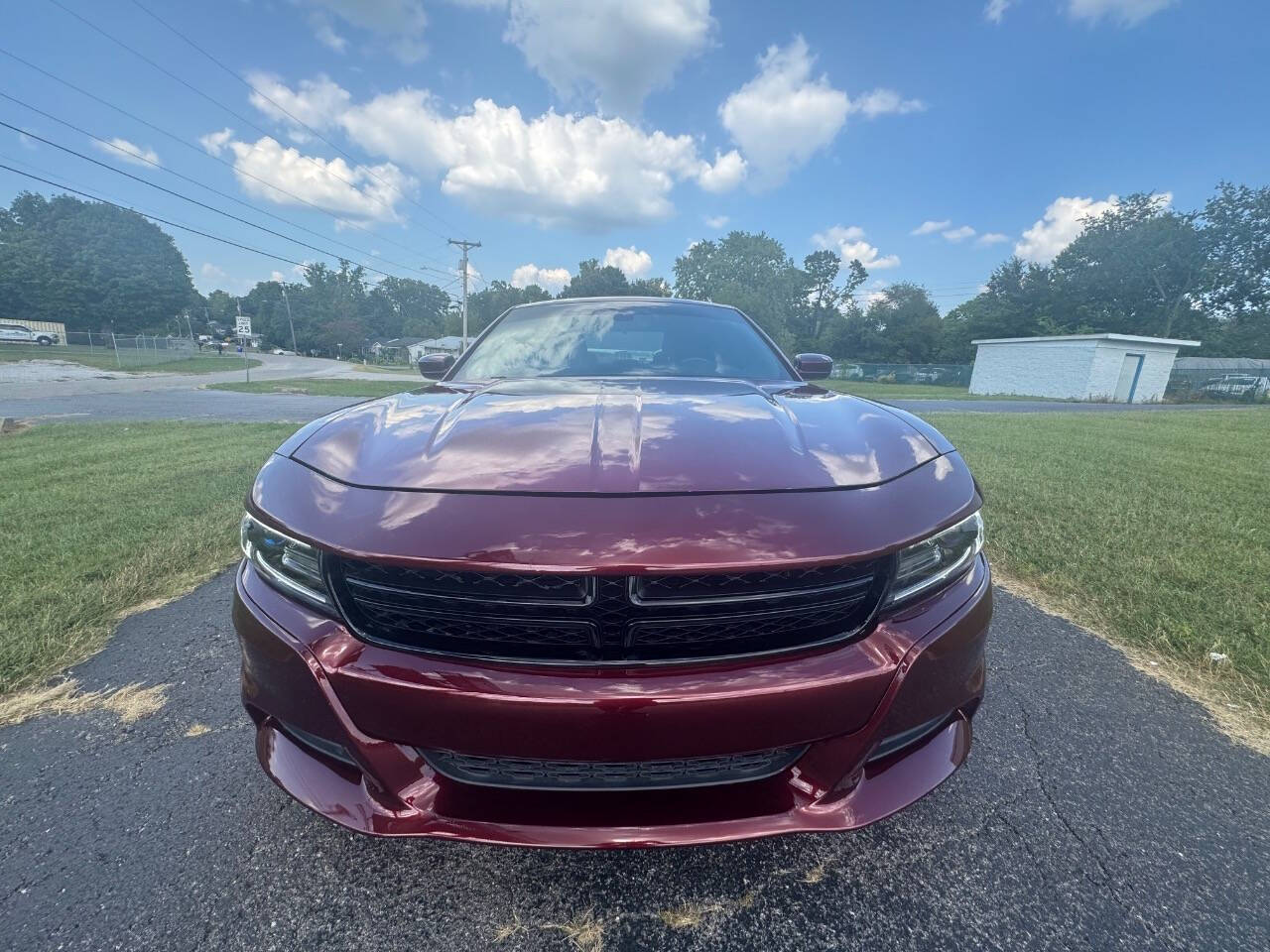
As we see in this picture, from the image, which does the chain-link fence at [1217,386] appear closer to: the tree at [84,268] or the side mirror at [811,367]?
the side mirror at [811,367]

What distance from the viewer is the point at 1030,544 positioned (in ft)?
12.0

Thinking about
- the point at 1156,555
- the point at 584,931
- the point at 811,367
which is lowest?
the point at 584,931

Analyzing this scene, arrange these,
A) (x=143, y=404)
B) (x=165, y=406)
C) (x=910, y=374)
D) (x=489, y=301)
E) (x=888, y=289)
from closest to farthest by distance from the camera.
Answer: (x=165, y=406), (x=143, y=404), (x=910, y=374), (x=888, y=289), (x=489, y=301)

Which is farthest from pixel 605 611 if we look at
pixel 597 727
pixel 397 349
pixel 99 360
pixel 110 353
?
pixel 397 349

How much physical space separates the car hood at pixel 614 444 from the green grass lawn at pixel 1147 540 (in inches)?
79.4

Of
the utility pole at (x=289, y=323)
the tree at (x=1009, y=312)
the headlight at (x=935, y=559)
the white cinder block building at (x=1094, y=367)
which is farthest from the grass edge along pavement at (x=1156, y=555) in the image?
the utility pole at (x=289, y=323)

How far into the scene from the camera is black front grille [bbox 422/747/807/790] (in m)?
1.12

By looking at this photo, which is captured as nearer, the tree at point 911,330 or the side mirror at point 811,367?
the side mirror at point 811,367

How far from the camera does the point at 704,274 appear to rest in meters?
75.0

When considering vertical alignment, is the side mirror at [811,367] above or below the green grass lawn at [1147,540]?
above

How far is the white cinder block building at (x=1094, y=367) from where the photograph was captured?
83.3 feet

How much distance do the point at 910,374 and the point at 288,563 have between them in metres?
47.7

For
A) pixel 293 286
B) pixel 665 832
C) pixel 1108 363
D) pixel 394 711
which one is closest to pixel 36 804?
pixel 394 711

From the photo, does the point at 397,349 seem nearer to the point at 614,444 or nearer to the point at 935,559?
the point at 614,444
